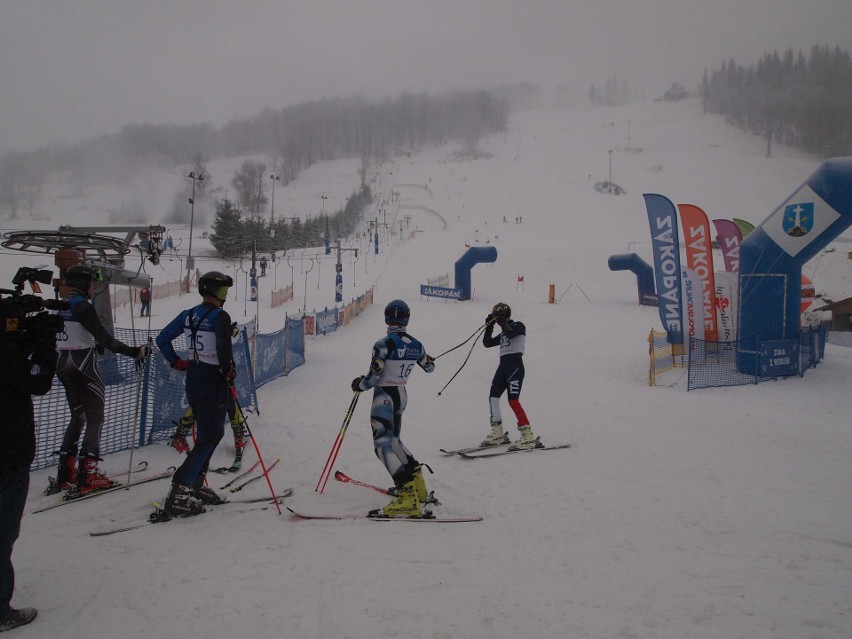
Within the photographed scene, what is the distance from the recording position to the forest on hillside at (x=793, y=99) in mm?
95750

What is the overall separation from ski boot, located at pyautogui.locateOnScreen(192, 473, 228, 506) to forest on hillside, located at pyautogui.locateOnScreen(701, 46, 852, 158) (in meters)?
119

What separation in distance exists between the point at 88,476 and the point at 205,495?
1157 mm

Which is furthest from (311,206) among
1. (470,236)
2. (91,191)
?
(470,236)

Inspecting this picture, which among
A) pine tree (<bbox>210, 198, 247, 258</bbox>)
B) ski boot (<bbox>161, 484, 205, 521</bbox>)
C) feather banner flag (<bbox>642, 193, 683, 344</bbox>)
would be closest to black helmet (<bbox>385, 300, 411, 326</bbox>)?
ski boot (<bbox>161, 484, 205, 521</bbox>)

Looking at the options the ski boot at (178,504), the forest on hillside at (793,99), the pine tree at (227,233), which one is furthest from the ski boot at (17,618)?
the forest on hillside at (793,99)

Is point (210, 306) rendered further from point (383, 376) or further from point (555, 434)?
point (555, 434)

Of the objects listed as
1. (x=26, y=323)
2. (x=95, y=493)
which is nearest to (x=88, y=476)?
(x=95, y=493)

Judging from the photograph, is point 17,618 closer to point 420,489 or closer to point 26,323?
point 26,323

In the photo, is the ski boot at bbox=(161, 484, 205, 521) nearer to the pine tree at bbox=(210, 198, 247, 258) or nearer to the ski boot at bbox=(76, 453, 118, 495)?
the ski boot at bbox=(76, 453, 118, 495)

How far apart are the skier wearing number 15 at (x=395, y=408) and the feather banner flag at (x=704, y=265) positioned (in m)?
11.2

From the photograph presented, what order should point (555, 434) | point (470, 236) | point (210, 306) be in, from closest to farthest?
point (210, 306) → point (555, 434) → point (470, 236)

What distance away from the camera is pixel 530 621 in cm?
280

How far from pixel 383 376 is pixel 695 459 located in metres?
4.33

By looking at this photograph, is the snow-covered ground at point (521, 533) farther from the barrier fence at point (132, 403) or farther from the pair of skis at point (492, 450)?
the barrier fence at point (132, 403)
